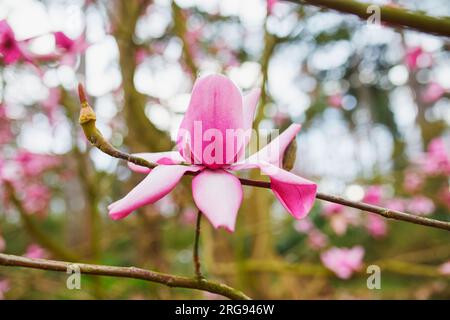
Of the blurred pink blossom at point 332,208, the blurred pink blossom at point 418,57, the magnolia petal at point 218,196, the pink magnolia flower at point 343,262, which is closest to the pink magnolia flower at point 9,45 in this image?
the magnolia petal at point 218,196

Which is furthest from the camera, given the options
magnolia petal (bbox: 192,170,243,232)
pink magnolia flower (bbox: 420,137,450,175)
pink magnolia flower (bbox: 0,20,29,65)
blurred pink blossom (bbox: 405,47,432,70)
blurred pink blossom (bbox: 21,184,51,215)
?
blurred pink blossom (bbox: 21,184,51,215)

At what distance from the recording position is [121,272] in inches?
21.5

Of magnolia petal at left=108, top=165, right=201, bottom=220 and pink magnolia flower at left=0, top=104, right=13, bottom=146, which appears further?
pink magnolia flower at left=0, top=104, right=13, bottom=146

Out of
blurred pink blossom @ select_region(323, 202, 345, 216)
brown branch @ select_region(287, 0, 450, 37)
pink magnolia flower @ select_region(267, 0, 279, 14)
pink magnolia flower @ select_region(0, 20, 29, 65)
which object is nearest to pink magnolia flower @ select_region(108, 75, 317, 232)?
brown branch @ select_region(287, 0, 450, 37)

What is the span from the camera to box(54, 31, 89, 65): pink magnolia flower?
57.0 inches

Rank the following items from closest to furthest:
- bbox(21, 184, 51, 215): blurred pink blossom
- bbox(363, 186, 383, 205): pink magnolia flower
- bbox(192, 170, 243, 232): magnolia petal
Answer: bbox(192, 170, 243, 232): magnolia petal, bbox(363, 186, 383, 205): pink magnolia flower, bbox(21, 184, 51, 215): blurred pink blossom

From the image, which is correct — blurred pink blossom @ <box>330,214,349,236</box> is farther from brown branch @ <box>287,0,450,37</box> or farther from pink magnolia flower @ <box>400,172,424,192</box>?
brown branch @ <box>287,0,450,37</box>

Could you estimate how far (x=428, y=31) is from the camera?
1.86 ft

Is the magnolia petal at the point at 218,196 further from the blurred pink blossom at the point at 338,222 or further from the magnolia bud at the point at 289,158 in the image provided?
the blurred pink blossom at the point at 338,222

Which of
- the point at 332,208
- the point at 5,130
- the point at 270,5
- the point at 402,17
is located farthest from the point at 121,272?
the point at 5,130

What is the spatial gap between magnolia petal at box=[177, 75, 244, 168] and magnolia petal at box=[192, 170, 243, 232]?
2 cm

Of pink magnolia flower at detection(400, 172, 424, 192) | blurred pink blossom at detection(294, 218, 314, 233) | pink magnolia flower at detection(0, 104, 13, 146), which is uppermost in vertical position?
pink magnolia flower at detection(0, 104, 13, 146)
